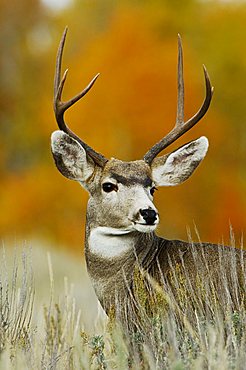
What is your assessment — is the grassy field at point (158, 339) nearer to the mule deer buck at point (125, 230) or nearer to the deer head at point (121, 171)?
the mule deer buck at point (125, 230)

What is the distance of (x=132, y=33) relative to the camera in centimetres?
2791

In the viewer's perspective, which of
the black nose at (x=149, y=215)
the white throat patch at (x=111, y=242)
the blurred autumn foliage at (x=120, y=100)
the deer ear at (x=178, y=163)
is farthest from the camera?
the blurred autumn foliage at (x=120, y=100)

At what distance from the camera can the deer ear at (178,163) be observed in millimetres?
6730

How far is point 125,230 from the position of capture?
20.4 feet

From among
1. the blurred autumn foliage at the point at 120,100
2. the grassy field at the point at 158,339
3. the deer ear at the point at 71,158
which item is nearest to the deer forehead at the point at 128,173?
the deer ear at the point at 71,158

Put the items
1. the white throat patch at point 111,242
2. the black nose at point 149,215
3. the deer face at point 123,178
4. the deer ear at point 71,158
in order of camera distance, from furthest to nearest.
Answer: the deer ear at point 71,158 → the white throat patch at point 111,242 → the deer face at point 123,178 → the black nose at point 149,215

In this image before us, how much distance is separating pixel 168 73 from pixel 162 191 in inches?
111

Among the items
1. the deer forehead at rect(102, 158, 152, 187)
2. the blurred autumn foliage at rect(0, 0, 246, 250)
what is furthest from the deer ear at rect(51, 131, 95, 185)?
the blurred autumn foliage at rect(0, 0, 246, 250)

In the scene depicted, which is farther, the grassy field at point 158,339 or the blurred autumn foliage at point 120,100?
the blurred autumn foliage at point 120,100

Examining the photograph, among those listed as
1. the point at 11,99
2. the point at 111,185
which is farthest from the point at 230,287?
the point at 11,99

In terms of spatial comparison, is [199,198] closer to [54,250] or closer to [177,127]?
[54,250]

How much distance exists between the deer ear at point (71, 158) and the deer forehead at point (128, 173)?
139 mm

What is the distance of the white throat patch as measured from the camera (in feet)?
20.6

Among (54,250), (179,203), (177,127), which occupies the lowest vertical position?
(177,127)
